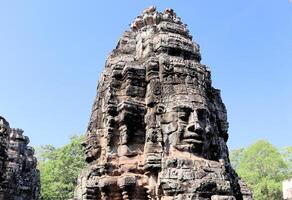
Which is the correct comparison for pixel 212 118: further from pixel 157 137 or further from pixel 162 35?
pixel 162 35

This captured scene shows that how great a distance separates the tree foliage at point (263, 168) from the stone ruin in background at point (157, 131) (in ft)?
59.3

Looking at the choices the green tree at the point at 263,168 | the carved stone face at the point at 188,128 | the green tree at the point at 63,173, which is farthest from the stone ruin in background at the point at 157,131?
the green tree at the point at 63,173

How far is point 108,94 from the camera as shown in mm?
8992

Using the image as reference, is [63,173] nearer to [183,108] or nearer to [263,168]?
[263,168]

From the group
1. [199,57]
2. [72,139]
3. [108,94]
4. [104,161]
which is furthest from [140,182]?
[72,139]

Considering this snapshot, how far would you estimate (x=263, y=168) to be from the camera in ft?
93.7

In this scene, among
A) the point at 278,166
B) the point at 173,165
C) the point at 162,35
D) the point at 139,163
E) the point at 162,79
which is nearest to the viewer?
the point at 173,165

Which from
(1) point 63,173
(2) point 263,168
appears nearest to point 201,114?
(1) point 63,173

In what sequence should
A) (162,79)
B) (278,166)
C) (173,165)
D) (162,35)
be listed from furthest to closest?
(278,166) < (162,35) < (162,79) < (173,165)

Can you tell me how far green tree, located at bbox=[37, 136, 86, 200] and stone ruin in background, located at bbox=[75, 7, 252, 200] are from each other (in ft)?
60.3

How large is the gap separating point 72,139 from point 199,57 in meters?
21.6

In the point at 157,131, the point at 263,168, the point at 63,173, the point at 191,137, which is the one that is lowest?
the point at 191,137

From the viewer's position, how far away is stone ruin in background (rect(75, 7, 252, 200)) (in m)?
7.72

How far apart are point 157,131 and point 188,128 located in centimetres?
62
